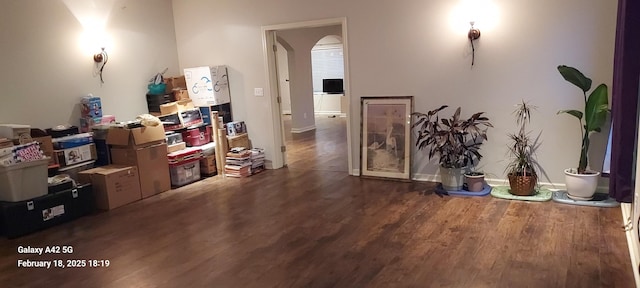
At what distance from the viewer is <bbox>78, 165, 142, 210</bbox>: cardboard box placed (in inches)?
187

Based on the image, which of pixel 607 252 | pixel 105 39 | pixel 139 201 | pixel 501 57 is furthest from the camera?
pixel 105 39

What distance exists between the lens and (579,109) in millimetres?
4305

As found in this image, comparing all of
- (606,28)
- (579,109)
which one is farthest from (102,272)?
(606,28)

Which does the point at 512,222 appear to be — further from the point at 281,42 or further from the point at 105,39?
the point at 281,42

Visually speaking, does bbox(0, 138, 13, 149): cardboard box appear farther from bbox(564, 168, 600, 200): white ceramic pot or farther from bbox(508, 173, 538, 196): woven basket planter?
bbox(564, 168, 600, 200): white ceramic pot

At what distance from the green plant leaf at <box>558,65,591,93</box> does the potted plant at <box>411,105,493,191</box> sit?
2.69 feet

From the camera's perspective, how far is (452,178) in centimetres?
468

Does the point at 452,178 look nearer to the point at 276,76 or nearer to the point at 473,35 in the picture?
the point at 473,35

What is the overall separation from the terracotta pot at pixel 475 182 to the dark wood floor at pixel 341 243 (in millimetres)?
180

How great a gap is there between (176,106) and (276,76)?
4.50 ft

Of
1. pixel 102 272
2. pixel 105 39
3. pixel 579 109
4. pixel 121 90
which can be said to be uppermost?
pixel 105 39

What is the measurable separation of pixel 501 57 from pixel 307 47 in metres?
5.59

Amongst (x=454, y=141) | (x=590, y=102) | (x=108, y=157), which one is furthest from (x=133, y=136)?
(x=590, y=102)

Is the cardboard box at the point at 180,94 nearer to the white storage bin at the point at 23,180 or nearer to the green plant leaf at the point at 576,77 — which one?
the white storage bin at the point at 23,180
